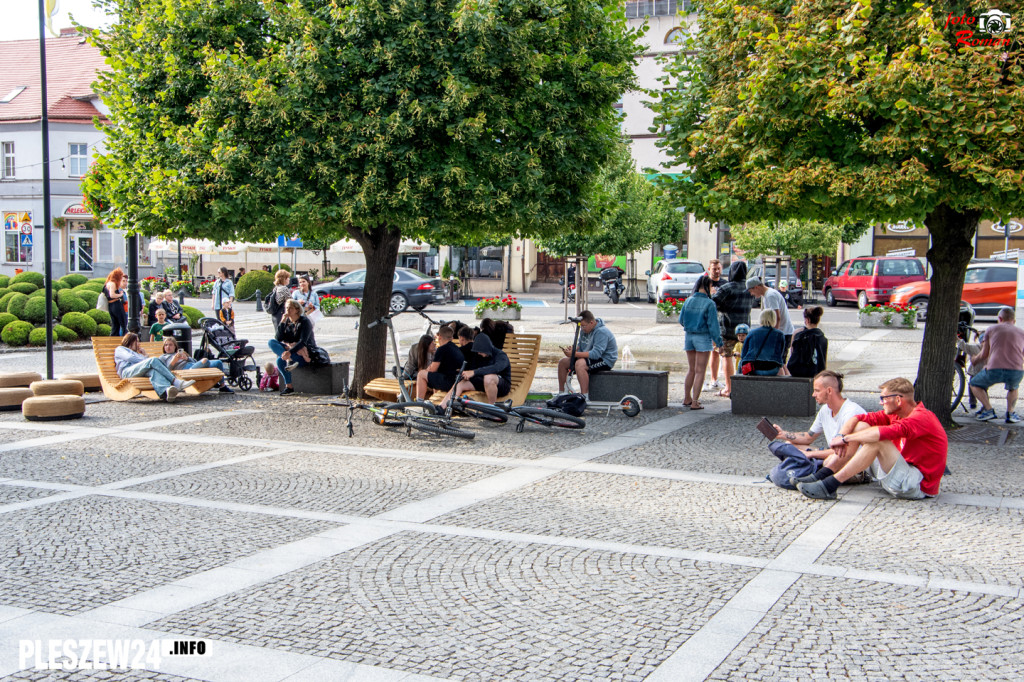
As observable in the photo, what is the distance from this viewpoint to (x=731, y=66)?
10961 millimetres

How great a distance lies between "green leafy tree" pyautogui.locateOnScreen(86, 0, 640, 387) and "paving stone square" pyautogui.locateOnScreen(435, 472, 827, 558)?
421cm

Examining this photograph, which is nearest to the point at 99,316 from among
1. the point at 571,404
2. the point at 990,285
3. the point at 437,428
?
the point at 437,428

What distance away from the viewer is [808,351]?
1212 centimetres

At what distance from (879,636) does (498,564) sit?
87.4 inches

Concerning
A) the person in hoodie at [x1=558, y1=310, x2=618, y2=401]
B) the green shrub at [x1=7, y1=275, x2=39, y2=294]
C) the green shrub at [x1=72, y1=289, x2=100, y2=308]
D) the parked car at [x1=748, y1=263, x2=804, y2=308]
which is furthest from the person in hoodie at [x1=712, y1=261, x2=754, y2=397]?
the parked car at [x1=748, y1=263, x2=804, y2=308]

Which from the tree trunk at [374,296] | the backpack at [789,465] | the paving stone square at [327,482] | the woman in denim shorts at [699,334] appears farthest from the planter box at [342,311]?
the backpack at [789,465]

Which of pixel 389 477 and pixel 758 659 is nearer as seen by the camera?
pixel 758 659

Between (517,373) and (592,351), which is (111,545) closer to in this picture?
(517,373)

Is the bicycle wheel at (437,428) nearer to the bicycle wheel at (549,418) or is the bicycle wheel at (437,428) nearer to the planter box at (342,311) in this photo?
the bicycle wheel at (549,418)

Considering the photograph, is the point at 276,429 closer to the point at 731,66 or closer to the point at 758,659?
the point at 731,66

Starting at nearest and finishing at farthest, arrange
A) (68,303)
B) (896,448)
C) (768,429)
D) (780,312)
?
(896,448) < (768,429) < (780,312) < (68,303)

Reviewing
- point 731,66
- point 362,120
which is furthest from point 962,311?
point 362,120

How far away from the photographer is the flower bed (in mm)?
23719

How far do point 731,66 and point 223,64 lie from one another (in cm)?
573
